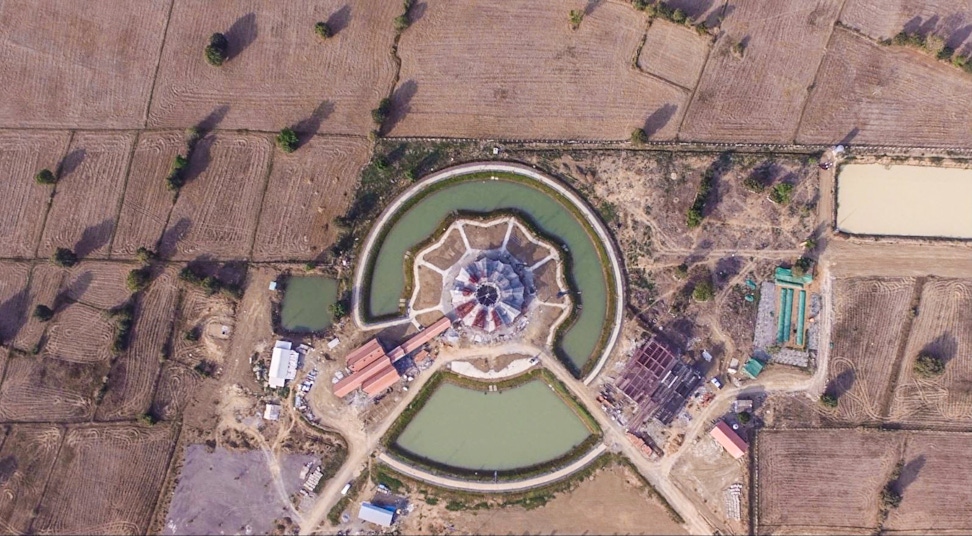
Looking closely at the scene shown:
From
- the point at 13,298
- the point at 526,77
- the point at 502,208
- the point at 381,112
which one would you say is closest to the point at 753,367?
the point at 502,208

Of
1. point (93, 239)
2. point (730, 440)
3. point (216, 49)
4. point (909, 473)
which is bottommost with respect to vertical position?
point (730, 440)

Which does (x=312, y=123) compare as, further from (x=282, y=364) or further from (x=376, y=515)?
(x=376, y=515)

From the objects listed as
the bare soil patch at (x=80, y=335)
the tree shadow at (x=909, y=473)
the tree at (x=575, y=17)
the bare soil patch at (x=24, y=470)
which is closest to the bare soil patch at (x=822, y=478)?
the tree shadow at (x=909, y=473)

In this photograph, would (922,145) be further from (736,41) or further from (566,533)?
(566,533)

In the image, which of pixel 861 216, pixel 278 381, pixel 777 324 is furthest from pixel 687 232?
pixel 278 381

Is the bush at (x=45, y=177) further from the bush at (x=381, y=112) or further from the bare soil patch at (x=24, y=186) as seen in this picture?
the bush at (x=381, y=112)

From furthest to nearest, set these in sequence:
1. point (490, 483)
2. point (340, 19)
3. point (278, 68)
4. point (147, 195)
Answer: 1. point (340, 19)
2. point (278, 68)
3. point (147, 195)
4. point (490, 483)

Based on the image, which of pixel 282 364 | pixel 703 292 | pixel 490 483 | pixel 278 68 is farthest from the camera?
pixel 278 68
